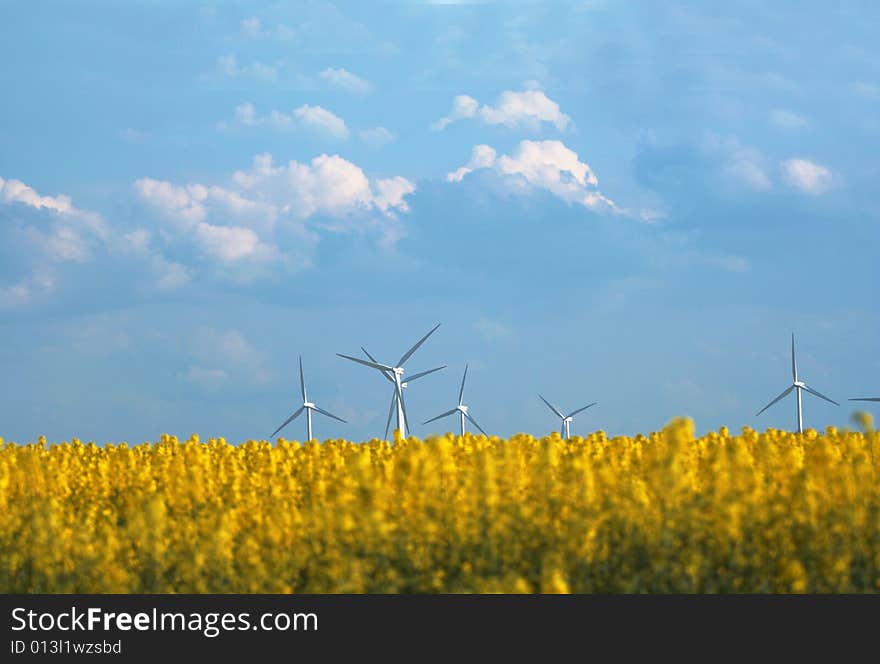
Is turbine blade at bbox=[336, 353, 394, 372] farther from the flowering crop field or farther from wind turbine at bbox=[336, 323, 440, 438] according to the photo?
the flowering crop field

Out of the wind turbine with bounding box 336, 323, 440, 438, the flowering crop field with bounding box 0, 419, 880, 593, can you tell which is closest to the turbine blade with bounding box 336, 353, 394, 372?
the wind turbine with bounding box 336, 323, 440, 438

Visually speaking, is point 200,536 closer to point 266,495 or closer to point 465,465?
point 266,495

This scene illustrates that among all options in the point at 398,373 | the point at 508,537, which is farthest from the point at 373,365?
the point at 508,537

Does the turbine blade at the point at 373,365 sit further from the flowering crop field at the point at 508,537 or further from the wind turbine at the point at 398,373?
the flowering crop field at the point at 508,537

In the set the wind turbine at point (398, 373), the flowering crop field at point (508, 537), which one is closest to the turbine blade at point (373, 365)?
the wind turbine at point (398, 373)

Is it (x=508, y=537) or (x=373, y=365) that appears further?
(x=373, y=365)

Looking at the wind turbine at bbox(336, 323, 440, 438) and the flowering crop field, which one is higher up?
the wind turbine at bbox(336, 323, 440, 438)

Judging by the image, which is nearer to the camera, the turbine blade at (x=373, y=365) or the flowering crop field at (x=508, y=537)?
the flowering crop field at (x=508, y=537)

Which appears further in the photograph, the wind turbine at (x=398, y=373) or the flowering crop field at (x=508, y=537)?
the wind turbine at (x=398, y=373)

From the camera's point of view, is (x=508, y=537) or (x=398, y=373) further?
(x=398, y=373)

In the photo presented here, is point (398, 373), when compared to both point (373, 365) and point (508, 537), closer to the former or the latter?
point (373, 365)

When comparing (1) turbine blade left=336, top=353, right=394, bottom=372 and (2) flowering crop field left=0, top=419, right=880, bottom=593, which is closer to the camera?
(2) flowering crop field left=0, top=419, right=880, bottom=593

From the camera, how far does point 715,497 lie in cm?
1288

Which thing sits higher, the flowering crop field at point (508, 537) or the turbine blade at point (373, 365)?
the turbine blade at point (373, 365)
